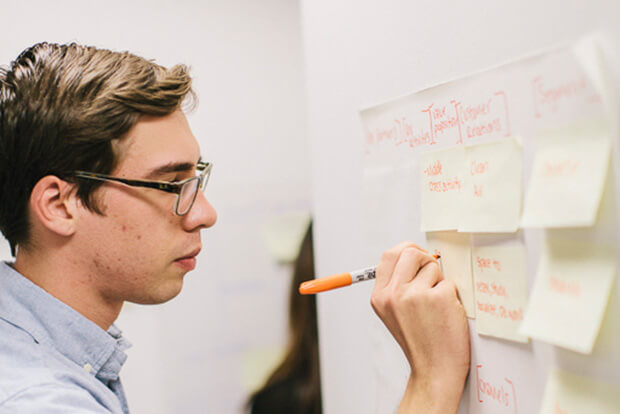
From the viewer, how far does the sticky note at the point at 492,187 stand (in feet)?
1.72

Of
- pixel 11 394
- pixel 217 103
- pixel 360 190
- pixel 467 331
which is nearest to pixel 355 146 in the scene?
pixel 360 190

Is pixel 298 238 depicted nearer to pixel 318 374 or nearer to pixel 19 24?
pixel 318 374

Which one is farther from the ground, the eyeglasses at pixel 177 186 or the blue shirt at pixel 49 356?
the eyeglasses at pixel 177 186

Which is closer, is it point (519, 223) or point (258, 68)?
point (519, 223)

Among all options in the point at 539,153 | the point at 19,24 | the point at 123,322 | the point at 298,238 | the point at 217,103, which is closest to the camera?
the point at 539,153

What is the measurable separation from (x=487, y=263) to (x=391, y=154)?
0.23 m

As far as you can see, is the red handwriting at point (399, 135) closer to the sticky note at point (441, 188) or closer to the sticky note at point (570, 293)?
the sticky note at point (441, 188)

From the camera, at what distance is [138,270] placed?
80 cm

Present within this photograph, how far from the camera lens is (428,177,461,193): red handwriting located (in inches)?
23.7

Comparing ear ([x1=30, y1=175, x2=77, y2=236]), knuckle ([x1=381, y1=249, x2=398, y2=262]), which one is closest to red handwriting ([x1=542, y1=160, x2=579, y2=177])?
knuckle ([x1=381, y1=249, x2=398, y2=262])

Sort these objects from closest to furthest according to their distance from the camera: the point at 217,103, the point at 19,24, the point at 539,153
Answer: the point at 539,153, the point at 19,24, the point at 217,103

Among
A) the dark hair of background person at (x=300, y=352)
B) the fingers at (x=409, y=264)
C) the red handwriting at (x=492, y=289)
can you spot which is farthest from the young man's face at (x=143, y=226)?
the dark hair of background person at (x=300, y=352)

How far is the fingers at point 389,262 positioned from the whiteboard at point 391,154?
0.04m

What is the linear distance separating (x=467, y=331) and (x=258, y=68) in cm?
127
